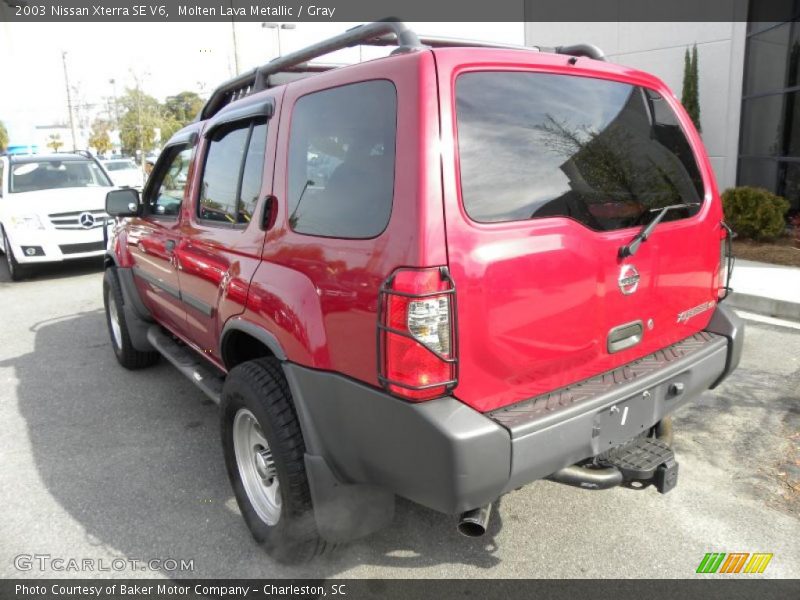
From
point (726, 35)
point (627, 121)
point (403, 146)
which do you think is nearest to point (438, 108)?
point (403, 146)

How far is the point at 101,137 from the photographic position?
56.3 metres

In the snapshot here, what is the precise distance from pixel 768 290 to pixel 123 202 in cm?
663

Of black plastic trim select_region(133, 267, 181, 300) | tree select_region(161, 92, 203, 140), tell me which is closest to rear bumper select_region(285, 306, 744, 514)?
black plastic trim select_region(133, 267, 181, 300)

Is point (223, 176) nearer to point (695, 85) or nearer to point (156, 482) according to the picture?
point (156, 482)

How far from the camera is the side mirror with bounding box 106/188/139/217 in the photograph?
4453mm

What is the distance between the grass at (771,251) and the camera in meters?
8.62

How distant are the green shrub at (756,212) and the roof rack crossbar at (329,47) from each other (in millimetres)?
8496

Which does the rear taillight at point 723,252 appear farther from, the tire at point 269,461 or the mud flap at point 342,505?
the tire at point 269,461

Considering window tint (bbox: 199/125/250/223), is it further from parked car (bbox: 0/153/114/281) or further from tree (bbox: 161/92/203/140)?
tree (bbox: 161/92/203/140)

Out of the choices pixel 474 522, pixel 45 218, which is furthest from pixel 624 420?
pixel 45 218

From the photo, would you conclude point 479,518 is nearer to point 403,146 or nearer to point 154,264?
point 403,146

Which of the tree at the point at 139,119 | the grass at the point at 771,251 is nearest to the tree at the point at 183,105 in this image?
the tree at the point at 139,119

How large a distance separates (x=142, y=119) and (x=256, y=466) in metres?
44.7

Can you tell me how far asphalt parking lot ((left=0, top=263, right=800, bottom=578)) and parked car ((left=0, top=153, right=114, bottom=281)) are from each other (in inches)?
210
